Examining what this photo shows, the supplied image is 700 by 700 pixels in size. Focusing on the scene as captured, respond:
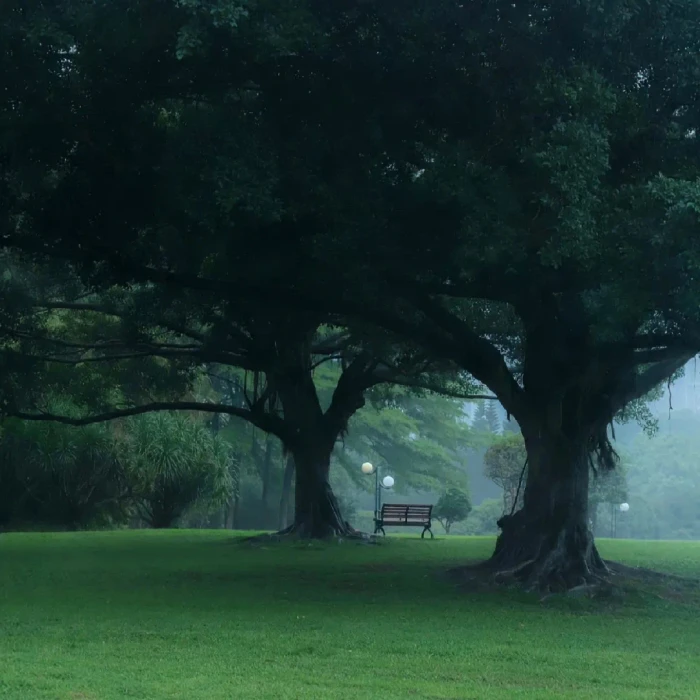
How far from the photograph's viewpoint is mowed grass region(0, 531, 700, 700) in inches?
295

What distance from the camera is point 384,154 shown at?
11.8 metres

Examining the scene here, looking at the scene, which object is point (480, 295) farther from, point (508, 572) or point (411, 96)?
point (508, 572)

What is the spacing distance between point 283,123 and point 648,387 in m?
7.20

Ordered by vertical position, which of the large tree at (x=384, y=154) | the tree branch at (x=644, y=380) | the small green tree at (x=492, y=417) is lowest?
the tree branch at (x=644, y=380)

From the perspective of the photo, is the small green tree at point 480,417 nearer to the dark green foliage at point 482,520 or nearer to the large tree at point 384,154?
the dark green foliage at point 482,520

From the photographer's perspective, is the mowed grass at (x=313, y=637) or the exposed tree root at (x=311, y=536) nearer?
the mowed grass at (x=313, y=637)

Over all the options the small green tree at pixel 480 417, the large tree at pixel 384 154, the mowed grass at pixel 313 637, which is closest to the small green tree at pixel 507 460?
the mowed grass at pixel 313 637

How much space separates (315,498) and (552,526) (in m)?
8.87

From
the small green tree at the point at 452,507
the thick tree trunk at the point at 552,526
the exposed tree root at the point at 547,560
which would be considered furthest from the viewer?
the small green tree at the point at 452,507

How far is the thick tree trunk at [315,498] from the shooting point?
22.0m

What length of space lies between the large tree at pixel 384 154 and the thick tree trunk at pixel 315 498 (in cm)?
888

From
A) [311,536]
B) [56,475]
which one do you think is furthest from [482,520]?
[311,536]

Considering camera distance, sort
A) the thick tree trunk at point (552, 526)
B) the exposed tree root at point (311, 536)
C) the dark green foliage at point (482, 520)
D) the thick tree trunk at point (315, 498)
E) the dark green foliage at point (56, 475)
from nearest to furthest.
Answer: the thick tree trunk at point (552, 526), the exposed tree root at point (311, 536), the thick tree trunk at point (315, 498), the dark green foliage at point (56, 475), the dark green foliage at point (482, 520)

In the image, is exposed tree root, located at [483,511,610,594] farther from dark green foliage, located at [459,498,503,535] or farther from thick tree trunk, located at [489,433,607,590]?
dark green foliage, located at [459,498,503,535]
